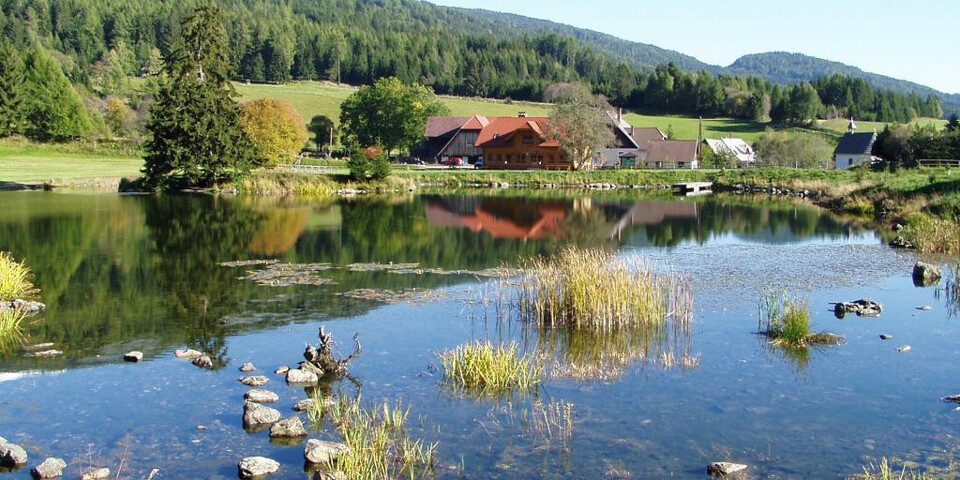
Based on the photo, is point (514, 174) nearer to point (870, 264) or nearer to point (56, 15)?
point (870, 264)

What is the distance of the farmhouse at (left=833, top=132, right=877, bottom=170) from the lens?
103688mm

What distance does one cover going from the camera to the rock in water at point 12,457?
11266 mm

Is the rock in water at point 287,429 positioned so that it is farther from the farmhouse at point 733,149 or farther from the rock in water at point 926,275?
the farmhouse at point 733,149

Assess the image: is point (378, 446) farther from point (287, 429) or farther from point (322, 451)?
point (287, 429)

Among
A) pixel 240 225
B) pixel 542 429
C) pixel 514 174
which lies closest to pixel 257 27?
pixel 514 174

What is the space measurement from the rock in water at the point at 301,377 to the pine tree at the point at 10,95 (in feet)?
278

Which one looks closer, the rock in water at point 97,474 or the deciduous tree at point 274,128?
the rock in water at point 97,474

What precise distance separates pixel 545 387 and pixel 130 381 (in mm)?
7205

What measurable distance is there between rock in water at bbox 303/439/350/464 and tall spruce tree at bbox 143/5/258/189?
52886mm

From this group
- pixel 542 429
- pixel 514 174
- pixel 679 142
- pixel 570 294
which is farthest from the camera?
pixel 679 142

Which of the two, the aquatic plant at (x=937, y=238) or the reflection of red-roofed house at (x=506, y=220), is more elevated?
the aquatic plant at (x=937, y=238)

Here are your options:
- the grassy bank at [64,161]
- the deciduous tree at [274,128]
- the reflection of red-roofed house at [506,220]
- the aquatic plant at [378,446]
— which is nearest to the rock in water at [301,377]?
the aquatic plant at [378,446]

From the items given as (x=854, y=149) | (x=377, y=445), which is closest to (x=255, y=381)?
(x=377, y=445)

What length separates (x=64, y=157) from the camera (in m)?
86.1
